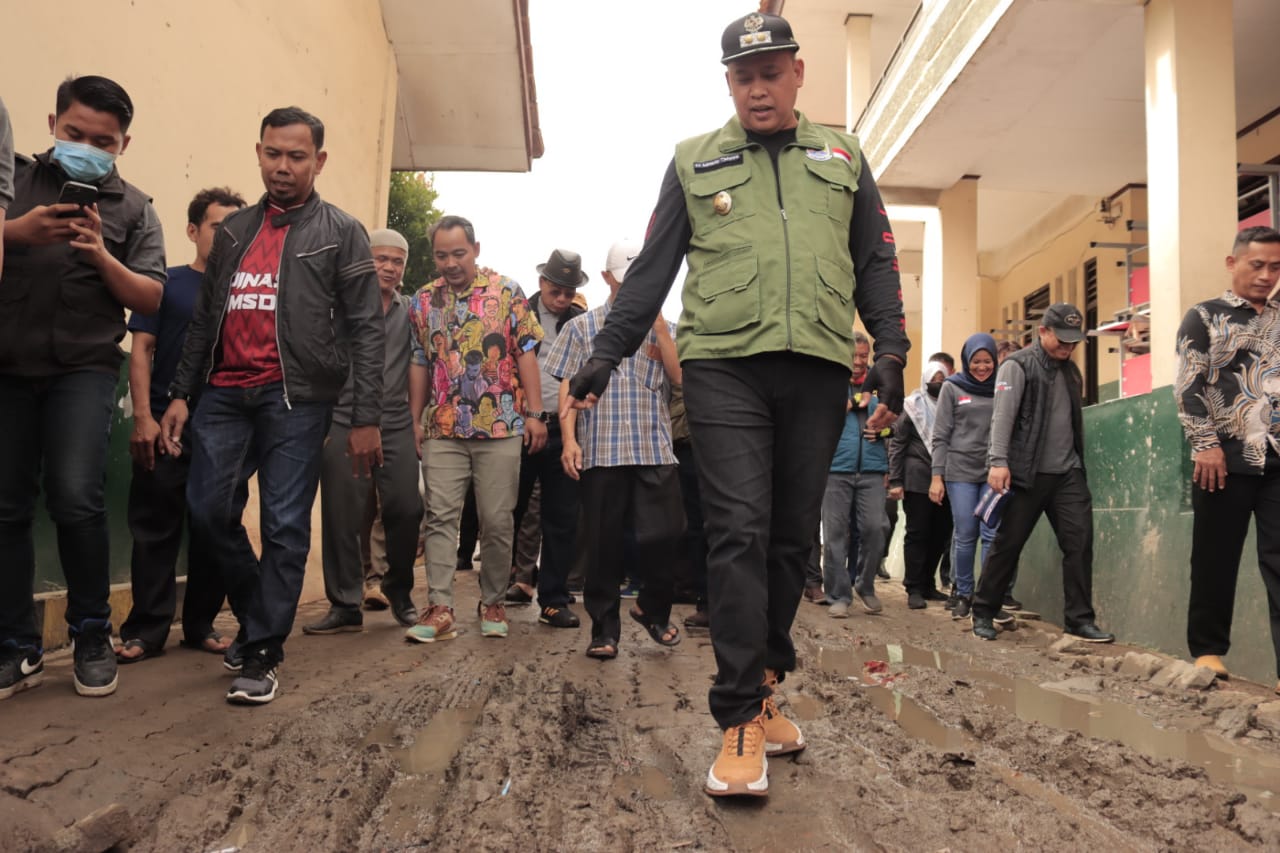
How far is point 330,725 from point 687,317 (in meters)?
1.79

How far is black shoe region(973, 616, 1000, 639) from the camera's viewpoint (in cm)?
668

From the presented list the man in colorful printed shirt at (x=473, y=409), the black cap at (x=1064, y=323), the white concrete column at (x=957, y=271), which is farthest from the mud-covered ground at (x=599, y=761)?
the white concrete column at (x=957, y=271)

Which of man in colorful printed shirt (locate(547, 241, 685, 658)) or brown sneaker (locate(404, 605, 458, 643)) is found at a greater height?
man in colorful printed shirt (locate(547, 241, 685, 658))

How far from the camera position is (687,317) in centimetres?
333

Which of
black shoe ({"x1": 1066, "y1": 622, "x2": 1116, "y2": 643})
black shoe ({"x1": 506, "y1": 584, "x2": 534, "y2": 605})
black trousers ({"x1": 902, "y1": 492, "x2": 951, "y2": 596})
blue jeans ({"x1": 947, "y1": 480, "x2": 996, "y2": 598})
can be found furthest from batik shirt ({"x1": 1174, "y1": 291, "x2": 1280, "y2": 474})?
black shoe ({"x1": 506, "y1": 584, "x2": 534, "y2": 605})

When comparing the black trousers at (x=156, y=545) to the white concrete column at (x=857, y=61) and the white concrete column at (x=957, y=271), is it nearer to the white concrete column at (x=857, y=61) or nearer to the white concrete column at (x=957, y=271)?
the white concrete column at (x=957, y=271)

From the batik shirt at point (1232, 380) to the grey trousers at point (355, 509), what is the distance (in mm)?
3945

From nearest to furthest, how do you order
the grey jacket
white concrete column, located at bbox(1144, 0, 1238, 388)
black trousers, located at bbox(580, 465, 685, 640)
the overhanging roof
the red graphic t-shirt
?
the red graphic t-shirt → black trousers, located at bbox(580, 465, 685, 640) → white concrete column, located at bbox(1144, 0, 1238, 388) → the grey jacket → the overhanging roof

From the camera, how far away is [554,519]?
6.28m

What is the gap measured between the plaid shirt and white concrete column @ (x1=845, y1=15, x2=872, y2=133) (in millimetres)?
9664

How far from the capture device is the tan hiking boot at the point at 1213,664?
5109mm

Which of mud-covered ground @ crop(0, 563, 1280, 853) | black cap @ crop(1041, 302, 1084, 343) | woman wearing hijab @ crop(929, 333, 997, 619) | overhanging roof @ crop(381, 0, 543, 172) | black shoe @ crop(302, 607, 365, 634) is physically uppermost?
overhanging roof @ crop(381, 0, 543, 172)

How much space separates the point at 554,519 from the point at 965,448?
327cm

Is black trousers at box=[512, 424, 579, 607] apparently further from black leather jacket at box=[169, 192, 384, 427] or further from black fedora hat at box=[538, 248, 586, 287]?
black leather jacket at box=[169, 192, 384, 427]
